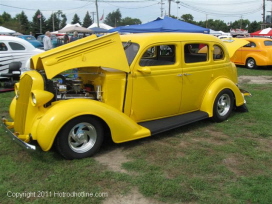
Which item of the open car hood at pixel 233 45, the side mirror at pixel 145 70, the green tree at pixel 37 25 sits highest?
the green tree at pixel 37 25

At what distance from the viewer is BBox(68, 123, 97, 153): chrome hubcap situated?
4195mm

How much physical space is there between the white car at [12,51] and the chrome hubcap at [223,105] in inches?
293

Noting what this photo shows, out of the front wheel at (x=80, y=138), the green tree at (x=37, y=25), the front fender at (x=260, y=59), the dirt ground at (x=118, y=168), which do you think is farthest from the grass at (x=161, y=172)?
the green tree at (x=37, y=25)

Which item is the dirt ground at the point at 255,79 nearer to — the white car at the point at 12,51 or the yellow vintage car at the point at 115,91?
the yellow vintage car at the point at 115,91

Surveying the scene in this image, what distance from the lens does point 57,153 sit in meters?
4.39

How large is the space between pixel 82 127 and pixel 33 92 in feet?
2.67

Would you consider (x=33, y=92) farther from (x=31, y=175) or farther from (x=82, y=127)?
(x=31, y=175)

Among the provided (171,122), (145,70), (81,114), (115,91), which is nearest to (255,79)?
(171,122)

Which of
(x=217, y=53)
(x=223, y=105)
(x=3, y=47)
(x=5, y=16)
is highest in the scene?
(x=5, y=16)

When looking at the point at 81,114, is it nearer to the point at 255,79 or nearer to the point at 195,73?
the point at 195,73

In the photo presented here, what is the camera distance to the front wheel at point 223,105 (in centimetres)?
591

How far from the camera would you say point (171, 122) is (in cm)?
517

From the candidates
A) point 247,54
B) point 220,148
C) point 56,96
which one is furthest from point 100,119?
point 247,54

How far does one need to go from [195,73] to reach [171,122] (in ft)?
3.50
